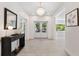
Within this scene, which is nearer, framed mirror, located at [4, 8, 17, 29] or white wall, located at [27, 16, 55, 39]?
framed mirror, located at [4, 8, 17, 29]

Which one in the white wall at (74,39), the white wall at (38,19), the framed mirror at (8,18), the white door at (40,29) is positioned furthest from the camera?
the white door at (40,29)

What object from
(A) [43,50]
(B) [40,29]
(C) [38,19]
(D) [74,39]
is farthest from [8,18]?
(B) [40,29]

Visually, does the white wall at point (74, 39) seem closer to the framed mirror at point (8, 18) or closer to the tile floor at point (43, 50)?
the tile floor at point (43, 50)

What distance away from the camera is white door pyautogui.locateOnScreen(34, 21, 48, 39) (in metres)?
15.1

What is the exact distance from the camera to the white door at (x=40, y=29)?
15.1m

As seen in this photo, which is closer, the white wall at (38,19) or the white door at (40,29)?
the white wall at (38,19)

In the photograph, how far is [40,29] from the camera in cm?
1538

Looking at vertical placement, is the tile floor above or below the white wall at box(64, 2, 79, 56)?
below

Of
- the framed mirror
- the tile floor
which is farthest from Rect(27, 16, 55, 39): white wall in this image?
the framed mirror

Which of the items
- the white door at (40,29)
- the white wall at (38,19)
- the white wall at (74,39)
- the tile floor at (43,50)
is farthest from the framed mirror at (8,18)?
the white door at (40,29)

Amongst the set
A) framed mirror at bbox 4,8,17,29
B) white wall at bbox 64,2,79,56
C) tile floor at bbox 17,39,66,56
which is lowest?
tile floor at bbox 17,39,66,56

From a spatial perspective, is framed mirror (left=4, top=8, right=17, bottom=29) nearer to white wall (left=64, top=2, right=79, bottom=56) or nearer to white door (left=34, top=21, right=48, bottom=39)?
white wall (left=64, top=2, right=79, bottom=56)

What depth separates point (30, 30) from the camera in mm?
13836

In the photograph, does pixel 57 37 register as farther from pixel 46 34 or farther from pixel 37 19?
pixel 37 19
